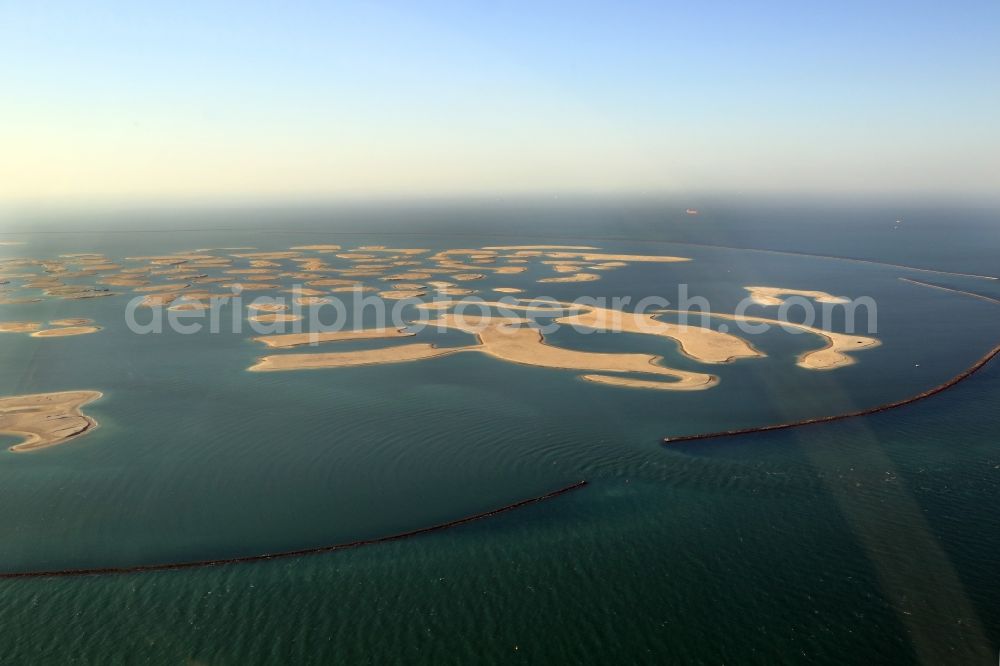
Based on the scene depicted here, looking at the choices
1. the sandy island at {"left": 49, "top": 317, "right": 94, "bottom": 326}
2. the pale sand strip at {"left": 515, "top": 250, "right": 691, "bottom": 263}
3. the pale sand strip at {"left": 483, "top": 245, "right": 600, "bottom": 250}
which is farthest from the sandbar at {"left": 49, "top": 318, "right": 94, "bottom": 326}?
the pale sand strip at {"left": 483, "top": 245, "right": 600, "bottom": 250}

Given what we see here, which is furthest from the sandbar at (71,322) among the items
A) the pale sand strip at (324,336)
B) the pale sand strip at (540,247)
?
the pale sand strip at (540,247)

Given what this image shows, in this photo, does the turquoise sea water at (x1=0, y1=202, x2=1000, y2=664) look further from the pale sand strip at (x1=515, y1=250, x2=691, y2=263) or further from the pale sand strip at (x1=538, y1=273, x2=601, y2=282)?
the pale sand strip at (x1=515, y1=250, x2=691, y2=263)

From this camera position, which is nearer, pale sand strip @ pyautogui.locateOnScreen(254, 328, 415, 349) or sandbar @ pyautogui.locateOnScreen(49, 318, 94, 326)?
pale sand strip @ pyautogui.locateOnScreen(254, 328, 415, 349)

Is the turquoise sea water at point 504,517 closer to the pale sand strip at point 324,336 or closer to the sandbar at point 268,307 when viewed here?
the pale sand strip at point 324,336

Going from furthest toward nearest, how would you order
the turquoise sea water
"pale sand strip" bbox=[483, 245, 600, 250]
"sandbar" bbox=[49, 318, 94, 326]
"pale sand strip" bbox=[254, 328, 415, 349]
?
"pale sand strip" bbox=[483, 245, 600, 250] < "sandbar" bbox=[49, 318, 94, 326] < "pale sand strip" bbox=[254, 328, 415, 349] < the turquoise sea water

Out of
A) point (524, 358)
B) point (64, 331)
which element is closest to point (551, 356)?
point (524, 358)

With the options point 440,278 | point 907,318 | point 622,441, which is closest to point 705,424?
point 622,441

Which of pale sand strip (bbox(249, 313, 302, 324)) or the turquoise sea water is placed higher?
pale sand strip (bbox(249, 313, 302, 324))

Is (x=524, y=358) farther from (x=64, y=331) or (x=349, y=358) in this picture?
(x=64, y=331)
